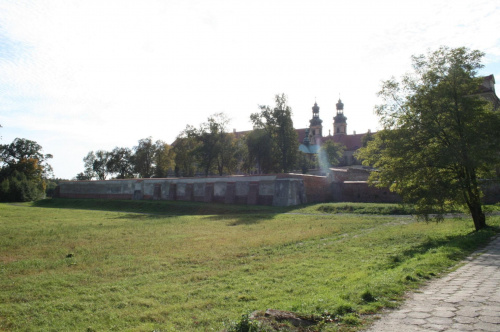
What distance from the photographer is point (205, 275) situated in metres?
8.10

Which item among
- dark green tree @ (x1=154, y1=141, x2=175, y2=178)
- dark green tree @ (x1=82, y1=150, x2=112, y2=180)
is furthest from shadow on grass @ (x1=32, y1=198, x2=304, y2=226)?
dark green tree @ (x1=82, y1=150, x2=112, y2=180)

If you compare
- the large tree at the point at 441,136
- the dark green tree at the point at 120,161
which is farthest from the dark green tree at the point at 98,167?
the large tree at the point at 441,136

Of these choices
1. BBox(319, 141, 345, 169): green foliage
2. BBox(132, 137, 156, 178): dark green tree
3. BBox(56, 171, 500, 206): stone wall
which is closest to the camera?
BBox(56, 171, 500, 206): stone wall

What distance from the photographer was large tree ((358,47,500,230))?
12.1 metres

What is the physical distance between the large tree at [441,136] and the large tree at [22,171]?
179 ft

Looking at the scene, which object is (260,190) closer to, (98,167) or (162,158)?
(162,158)

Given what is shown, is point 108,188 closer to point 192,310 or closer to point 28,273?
point 28,273

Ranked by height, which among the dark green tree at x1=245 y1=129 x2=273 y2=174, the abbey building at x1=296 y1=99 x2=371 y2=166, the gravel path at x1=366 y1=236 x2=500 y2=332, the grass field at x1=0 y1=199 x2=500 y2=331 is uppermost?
the abbey building at x1=296 y1=99 x2=371 y2=166

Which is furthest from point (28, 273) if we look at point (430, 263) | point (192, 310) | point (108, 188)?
point (108, 188)

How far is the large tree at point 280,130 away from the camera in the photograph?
148 ft

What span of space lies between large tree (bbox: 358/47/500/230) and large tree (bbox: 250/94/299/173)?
31.7m

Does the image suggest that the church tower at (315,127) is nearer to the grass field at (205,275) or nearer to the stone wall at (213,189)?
the stone wall at (213,189)

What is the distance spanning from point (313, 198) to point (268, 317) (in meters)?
29.7

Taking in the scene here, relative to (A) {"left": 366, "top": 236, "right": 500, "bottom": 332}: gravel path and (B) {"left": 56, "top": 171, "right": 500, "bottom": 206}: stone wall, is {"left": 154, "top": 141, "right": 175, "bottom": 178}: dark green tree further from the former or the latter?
(A) {"left": 366, "top": 236, "right": 500, "bottom": 332}: gravel path
